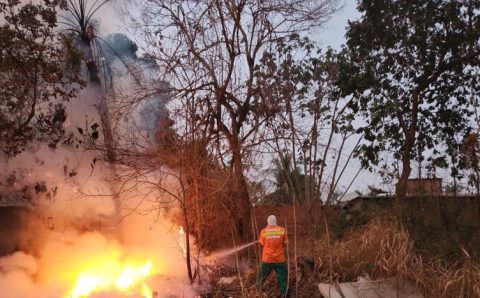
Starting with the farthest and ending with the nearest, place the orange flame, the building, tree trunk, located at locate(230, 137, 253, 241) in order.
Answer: the building, tree trunk, located at locate(230, 137, 253, 241), the orange flame

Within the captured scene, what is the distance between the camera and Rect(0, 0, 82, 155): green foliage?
12102mm

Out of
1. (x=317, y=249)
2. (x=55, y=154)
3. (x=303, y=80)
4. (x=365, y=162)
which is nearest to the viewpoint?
(x=317, y=249)

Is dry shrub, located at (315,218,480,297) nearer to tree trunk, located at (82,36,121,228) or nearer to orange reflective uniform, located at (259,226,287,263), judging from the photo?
orange reflective uniform, located at (259,226,287,263)

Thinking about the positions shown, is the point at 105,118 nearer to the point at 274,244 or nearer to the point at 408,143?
the point at 274,244

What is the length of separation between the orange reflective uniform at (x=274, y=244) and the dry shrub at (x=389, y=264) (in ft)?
3.13

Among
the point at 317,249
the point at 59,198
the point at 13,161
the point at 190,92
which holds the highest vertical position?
the point at 190,92

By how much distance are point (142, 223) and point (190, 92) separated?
373cm

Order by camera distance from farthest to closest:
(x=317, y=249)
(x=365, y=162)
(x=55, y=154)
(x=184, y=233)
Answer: (x=365, y=162), (x=55, y=154), (x=184, y=233), (x=317, y=249)

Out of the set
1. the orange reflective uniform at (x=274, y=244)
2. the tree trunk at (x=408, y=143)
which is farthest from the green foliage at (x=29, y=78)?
the tree trunk at (x=408, y=143)

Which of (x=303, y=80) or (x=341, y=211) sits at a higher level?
(x=303, y=80)

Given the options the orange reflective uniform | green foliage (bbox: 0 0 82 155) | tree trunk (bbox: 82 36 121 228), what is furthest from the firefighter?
green foliage (bbox: 0 0 82 155)

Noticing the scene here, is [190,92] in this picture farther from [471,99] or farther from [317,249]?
[471,99]

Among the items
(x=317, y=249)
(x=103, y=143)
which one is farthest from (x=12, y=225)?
(x=317, y=249)

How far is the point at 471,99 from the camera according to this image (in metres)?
15.7
